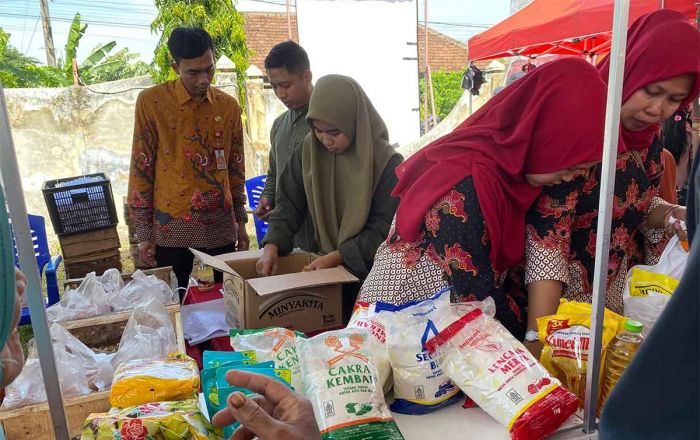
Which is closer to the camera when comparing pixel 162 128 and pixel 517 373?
pixel 517 373

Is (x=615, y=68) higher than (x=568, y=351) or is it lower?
higher

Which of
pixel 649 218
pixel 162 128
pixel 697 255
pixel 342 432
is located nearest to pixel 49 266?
pixel 162 128

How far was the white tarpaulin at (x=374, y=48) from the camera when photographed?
779 centimetres

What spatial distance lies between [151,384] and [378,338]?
46cm

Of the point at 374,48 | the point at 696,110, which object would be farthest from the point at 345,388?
the point at 374,48

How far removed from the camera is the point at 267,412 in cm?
81

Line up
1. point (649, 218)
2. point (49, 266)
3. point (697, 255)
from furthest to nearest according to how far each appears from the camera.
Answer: point (49, 266)
point (649, 218)
point (697, 255)

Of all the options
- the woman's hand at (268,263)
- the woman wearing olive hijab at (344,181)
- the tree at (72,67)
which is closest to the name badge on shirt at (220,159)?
the woman wearing olive hijab at (344,181)

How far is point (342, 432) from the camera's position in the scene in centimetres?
91

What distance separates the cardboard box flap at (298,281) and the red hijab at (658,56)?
98 cm

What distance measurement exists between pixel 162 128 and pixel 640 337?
226cm

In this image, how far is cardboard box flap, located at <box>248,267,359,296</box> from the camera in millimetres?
1552

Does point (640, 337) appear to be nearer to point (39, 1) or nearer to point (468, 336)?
point (468, 336)

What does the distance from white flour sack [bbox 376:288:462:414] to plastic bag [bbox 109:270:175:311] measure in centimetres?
97
